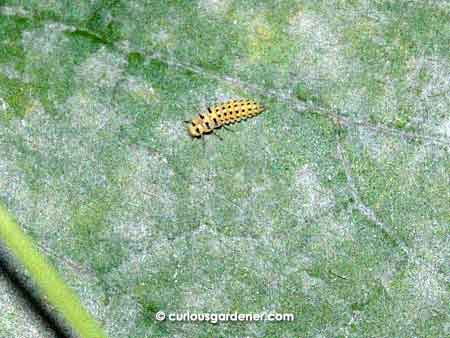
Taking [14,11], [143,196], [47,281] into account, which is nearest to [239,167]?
[143,196]

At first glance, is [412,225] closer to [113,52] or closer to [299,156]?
[299,156]

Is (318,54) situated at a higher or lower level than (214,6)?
lower

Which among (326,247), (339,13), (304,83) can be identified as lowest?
(326,247)

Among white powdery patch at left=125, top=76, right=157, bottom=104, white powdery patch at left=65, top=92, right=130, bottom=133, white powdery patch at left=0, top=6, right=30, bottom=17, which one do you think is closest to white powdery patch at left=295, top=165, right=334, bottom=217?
white powdery patch at left=125, top=76, right=157, bottom=104

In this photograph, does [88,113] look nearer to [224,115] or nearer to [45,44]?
[45,44]

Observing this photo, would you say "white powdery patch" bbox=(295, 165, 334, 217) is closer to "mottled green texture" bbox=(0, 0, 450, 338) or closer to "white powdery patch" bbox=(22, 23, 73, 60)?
"mottled green texture" bbox=(0, 0, 450, 338)

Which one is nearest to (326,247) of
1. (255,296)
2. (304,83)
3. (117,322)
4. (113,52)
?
(255,296)
